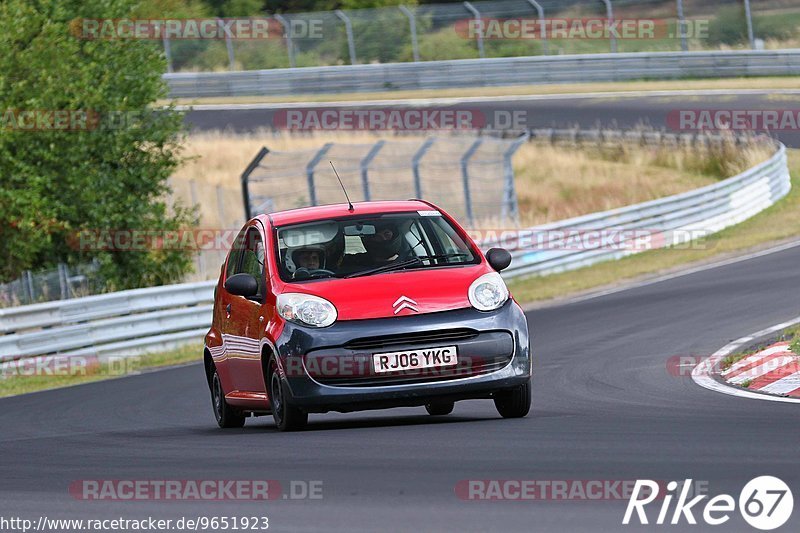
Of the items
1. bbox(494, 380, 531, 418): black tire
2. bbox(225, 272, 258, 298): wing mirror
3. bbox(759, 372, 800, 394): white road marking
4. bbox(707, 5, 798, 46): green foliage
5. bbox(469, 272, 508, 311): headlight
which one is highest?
bbox(707, 5, 798, 46): green foliage

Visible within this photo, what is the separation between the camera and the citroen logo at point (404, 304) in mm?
9062

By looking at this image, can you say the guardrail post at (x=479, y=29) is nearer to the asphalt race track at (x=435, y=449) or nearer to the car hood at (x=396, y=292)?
the asphalt race track at (x=435, y=449)

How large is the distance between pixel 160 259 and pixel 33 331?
640 centimetres

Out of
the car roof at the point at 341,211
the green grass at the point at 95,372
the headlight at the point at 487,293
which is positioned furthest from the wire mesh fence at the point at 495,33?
the headlight at the point at 487,293

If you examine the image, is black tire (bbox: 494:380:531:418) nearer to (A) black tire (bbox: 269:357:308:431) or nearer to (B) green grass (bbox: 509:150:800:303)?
(A) black tire (bbox: 269:357:308:431)

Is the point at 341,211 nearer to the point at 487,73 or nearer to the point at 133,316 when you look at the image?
the point at 133,316

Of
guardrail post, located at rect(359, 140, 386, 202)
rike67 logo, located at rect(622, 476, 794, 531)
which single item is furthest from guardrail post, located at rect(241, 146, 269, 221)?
rike67 logo, located at rect(622, 476, 794, 531)

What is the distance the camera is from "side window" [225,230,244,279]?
11.0 metres

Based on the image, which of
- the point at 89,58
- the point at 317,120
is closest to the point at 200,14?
the point at 317,120

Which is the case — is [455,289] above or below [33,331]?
above

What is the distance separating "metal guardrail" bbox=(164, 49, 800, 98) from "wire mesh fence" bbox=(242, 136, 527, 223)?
373 inches

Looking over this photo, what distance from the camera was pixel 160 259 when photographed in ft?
82.8

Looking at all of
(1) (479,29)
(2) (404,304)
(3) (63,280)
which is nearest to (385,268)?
(2) (404,304)

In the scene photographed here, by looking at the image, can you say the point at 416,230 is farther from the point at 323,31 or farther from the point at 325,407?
the point at 323,31
